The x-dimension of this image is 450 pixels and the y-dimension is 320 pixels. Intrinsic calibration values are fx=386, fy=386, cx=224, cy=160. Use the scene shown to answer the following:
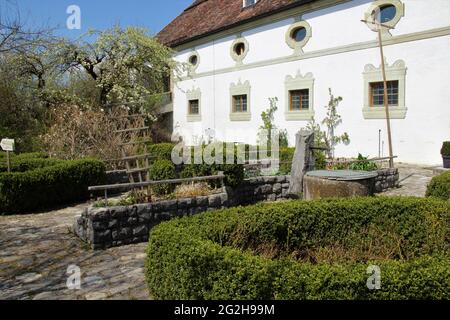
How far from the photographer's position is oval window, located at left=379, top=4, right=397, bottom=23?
13180 millimetres

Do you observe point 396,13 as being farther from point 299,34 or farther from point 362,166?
point 362,166

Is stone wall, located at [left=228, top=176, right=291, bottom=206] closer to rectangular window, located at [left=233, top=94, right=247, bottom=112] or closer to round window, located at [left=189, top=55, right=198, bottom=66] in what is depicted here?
rectangular window, located at [left=233, top=94, right=247, bottom=112]

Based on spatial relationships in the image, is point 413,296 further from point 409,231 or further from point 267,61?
point 267,61

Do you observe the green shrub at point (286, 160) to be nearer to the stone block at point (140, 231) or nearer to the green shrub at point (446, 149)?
the green shrub at point (446, 149)

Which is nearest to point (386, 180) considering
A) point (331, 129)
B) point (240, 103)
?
point (331, 129)

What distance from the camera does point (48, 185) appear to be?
8.55 metres

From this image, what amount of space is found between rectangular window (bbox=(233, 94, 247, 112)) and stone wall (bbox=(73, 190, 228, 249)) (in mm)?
12697

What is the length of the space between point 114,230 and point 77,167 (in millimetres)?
3713

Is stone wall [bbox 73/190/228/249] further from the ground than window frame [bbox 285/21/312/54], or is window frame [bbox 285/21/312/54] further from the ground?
window frame [bbox 285/21/312/54]

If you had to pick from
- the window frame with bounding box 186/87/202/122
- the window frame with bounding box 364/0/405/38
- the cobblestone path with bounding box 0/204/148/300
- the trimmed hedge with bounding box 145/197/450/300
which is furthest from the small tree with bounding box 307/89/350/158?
the cobblestone path with bounding box 0/204/148/300

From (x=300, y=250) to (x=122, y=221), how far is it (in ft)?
9.53

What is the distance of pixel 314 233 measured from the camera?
4.77 m

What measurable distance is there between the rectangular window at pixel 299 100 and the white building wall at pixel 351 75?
402 mm

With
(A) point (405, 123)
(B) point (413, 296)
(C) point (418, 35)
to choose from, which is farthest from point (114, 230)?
(C) point (418, 35)
